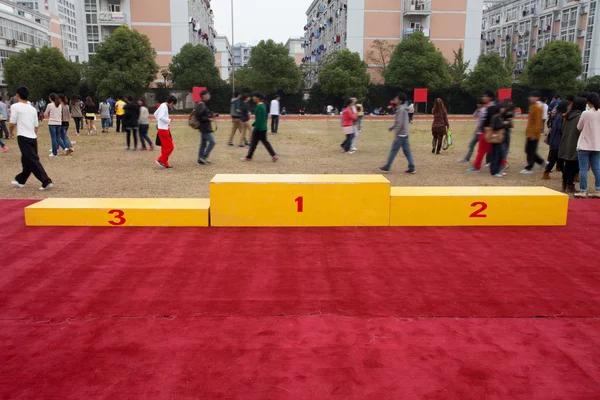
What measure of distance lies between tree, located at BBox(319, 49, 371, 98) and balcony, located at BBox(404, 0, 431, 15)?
45.8ft

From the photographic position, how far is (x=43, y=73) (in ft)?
158

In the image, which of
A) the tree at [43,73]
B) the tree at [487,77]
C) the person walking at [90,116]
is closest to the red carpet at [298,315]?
the person walking at [90,116]

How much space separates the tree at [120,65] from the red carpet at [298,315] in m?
41.0

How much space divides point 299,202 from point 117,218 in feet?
8.58

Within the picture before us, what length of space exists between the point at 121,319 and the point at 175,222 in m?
3.04

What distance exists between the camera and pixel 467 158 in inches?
525

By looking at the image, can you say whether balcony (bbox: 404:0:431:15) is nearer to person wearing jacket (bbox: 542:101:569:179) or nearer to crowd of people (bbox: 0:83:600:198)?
crowd of people (bbox: 0:83:600:198)

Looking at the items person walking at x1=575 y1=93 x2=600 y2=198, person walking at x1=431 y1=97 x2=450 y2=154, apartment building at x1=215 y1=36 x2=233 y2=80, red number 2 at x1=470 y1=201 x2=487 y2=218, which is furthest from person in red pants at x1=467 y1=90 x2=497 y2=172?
apartment building at x1=215 y1=36 x2=233 y2=80

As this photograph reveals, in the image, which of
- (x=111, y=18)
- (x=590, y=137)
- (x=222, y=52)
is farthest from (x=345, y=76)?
(x=222, y=52)

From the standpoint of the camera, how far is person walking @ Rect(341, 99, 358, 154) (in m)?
15.2

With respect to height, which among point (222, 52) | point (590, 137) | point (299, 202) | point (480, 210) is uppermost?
point (222, 52)

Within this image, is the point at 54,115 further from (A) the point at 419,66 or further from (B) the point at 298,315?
(A) the point at 419,66

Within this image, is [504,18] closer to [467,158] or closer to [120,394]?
[467,158]

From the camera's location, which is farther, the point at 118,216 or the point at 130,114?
the point at 130,114
